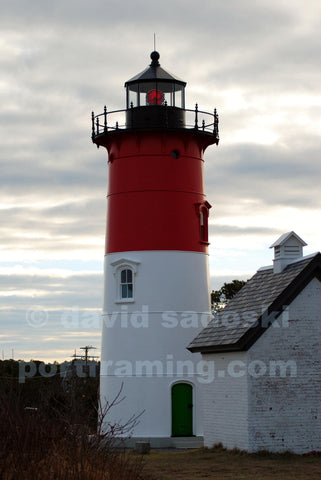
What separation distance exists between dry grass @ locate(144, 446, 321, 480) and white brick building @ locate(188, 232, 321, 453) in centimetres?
47

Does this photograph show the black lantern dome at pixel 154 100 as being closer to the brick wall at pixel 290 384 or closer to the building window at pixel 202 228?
the building window at pixel 202 228

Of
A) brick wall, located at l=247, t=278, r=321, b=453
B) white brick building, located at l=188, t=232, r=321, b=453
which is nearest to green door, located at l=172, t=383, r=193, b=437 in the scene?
white brick building, located at l=188, t=232, r=321, b=453

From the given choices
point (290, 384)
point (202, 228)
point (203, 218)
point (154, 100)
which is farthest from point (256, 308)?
point (154, 100)

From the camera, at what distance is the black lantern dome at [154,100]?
1118 inches

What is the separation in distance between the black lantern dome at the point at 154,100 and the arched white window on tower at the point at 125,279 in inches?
184

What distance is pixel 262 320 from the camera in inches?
850

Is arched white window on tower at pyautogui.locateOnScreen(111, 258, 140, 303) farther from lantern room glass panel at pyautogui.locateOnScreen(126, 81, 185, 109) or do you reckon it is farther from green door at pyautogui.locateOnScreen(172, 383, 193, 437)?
lantern room glass panel at pyautogui.locateOnScreen(126, 81, 185, 109)

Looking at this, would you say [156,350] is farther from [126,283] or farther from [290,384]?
[290,384]

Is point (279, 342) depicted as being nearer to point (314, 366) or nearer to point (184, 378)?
point (314, 366)

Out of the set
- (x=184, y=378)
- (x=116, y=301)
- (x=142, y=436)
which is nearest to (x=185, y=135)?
(x=116, y=301)

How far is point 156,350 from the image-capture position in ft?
89.8

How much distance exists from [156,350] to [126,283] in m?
2.48

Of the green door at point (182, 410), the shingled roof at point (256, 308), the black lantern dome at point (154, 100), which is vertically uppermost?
the black lantern dome at point (154, 100)

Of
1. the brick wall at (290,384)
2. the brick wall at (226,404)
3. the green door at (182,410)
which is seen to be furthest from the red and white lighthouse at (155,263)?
the brick wall at (290,384)
